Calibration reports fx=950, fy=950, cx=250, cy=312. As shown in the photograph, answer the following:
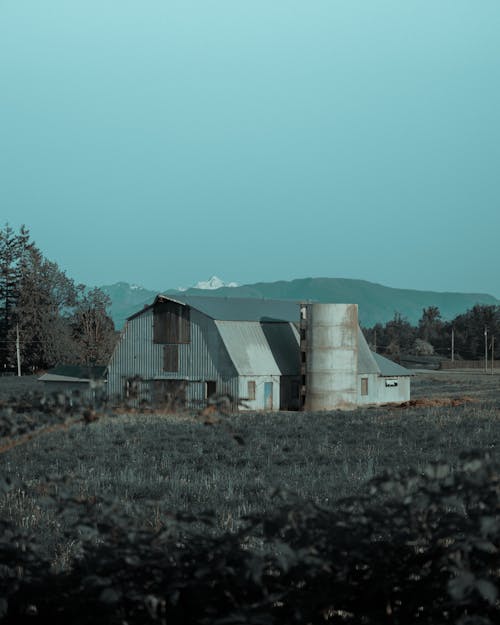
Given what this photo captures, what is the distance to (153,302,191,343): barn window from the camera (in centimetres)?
4516

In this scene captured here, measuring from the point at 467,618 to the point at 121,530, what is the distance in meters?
1.58

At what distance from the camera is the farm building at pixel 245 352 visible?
44.1 m

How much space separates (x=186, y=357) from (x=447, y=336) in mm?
93616

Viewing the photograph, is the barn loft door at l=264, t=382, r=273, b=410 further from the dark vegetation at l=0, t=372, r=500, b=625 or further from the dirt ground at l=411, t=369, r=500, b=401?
the dark vegetation at l=0, t=372, r=500, b=625

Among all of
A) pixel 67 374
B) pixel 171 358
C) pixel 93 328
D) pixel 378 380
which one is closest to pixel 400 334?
pixel 93 328

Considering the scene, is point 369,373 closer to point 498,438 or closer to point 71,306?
point 498,438

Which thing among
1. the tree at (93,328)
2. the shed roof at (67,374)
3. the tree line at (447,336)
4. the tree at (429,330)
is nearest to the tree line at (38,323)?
the tree at (93,328)

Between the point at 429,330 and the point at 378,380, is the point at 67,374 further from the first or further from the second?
the point at 429,330

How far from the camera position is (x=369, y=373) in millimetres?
A: 48438

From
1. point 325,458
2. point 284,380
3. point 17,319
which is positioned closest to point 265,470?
point 325,458

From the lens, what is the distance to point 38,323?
3132 inches

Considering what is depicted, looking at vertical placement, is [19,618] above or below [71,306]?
below

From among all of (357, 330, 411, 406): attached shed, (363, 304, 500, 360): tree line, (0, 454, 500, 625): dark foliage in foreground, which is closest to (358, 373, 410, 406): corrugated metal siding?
(357, 330, 411, 406): attached shed

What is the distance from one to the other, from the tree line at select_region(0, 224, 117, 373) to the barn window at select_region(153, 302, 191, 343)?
29425 millimetres
